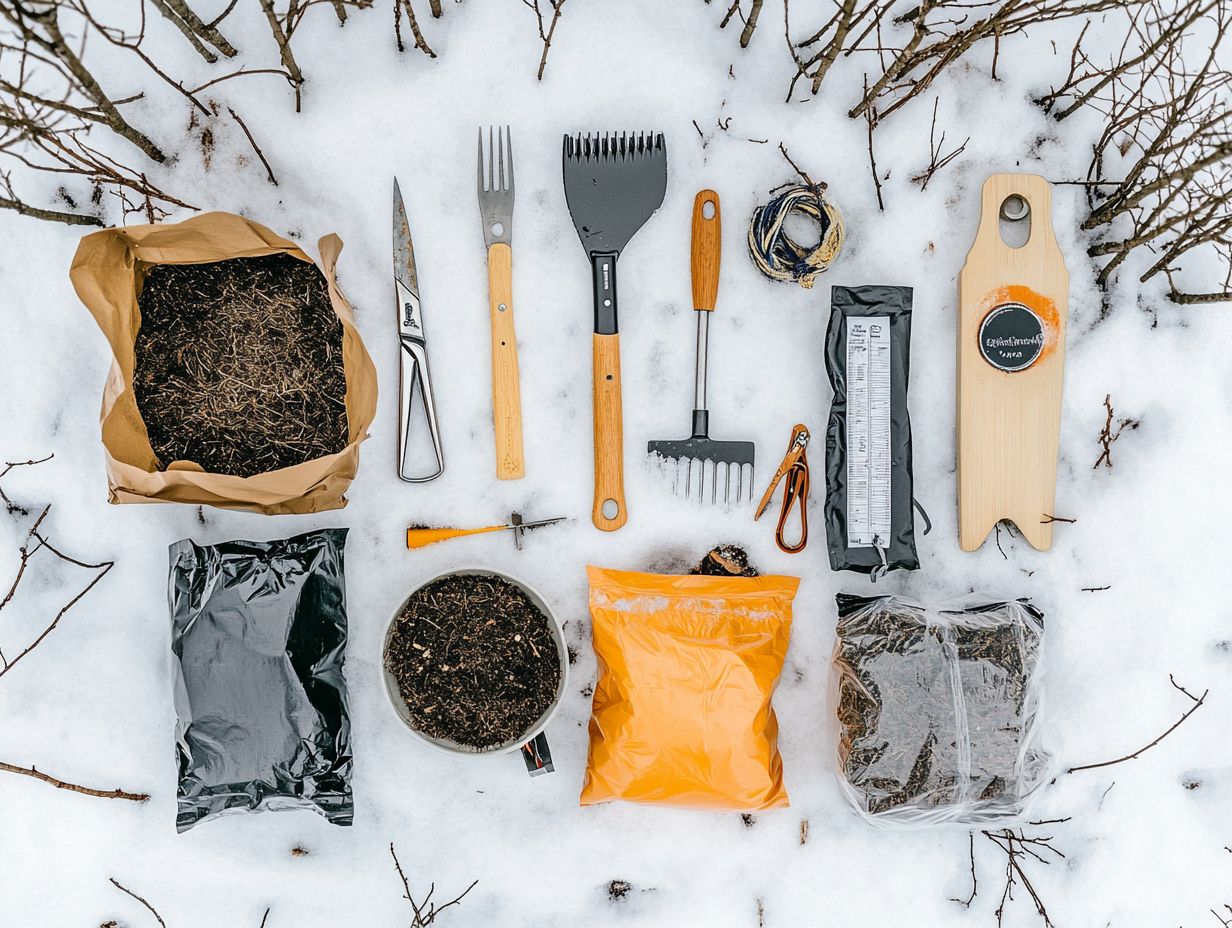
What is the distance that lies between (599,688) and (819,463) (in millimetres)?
659

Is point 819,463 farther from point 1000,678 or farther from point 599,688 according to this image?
point 599,688

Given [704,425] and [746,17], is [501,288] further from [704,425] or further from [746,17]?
[746,17]

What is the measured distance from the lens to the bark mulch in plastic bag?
5.45 feet

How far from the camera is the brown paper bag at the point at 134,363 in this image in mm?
1538

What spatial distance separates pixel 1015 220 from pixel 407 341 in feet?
4.23

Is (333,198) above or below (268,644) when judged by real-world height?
above

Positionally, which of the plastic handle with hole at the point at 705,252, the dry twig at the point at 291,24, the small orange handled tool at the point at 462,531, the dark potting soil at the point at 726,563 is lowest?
the dark potting soil at the point at 726,563

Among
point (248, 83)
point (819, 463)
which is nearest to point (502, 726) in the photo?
point (819, 463)

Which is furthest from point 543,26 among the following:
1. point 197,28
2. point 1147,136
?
point 1147,136

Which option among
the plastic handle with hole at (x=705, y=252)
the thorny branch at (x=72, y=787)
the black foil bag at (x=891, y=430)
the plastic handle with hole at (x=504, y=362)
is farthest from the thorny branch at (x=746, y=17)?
the thorny branch at (x=72, y=787)

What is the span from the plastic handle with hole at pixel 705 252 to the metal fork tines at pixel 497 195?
38 centimetres

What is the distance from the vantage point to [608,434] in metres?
1.83

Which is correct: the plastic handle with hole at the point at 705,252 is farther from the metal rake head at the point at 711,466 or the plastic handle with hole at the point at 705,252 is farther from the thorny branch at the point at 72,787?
the thorny branch at the point at 72,787

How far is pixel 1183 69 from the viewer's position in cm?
174
